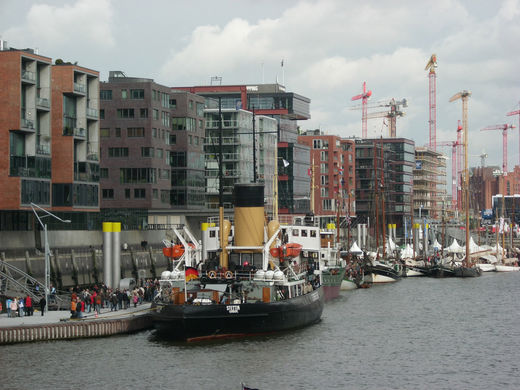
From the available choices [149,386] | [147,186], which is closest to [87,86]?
[147,186]

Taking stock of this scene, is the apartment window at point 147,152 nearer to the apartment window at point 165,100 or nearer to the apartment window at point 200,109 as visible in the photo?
the apartment window at point 165,100

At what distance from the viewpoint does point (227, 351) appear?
187 feet

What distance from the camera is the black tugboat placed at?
59.1 meters

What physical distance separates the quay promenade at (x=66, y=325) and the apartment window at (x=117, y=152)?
226ft

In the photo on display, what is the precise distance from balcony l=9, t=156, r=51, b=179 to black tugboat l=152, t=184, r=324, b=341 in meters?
28.0

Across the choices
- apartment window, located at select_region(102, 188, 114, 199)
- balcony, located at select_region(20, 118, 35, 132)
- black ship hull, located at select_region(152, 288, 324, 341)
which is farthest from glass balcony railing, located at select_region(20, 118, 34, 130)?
black ship hull, located at select_region(152, 288, 324, 341)

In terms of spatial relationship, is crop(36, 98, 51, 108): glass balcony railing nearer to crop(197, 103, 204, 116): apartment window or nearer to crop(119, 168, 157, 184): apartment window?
crop(119, 168, 157, 184): apartment window

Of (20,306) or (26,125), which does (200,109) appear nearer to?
(26,125)

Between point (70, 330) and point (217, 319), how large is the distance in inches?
367

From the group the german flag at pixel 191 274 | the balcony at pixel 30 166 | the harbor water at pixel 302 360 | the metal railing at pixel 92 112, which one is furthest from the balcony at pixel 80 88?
the german flag at pixel 191 274

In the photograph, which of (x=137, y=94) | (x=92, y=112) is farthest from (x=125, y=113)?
(x=92, y=112)

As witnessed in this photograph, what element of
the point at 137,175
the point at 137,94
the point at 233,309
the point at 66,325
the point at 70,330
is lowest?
the point at 70,330

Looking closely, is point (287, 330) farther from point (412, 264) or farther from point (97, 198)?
point (412, 264)

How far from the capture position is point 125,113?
133 m
